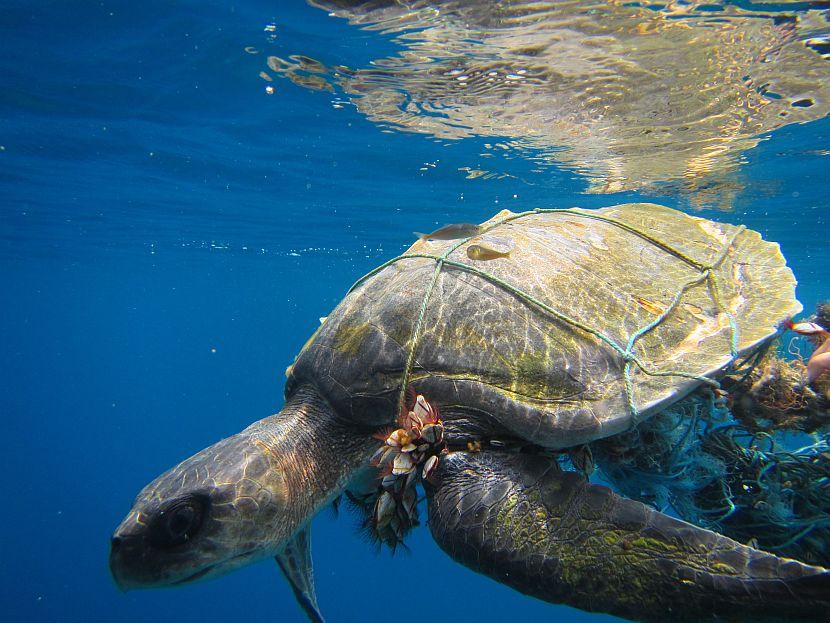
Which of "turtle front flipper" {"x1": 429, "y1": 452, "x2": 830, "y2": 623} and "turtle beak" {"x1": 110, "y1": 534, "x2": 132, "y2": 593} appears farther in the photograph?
"turtle beak" {"x1": 110, "y1": 534, "x2": 132, "y2": 593}

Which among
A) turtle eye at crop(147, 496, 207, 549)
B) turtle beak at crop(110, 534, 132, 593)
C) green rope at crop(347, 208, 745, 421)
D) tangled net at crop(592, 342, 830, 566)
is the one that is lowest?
turtle beak at crop(110, 534, 132, 593)

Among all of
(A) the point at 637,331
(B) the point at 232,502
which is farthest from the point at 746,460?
(B) the point at 232,502

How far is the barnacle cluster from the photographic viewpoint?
96.3 inches

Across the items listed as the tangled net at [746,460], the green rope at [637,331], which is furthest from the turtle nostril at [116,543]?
the tangled net at [746,460]

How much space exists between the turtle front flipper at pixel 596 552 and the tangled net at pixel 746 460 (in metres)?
0.60

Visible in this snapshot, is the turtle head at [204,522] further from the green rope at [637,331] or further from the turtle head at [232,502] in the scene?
the green rope at [637,331]

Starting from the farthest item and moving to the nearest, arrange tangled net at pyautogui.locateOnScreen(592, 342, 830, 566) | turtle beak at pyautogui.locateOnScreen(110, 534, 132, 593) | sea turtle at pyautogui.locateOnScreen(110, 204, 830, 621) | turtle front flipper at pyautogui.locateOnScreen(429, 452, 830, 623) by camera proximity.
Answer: tangled net at pyautogui.locateOnScreen(592, 342, 830, 566)
turtle beak at pyautogui.locateOnScreen(110, 534, 132, 593)
sea turtle at pyautogui.locateOnScreen(110, 204, 830, 621)
turtle front flipper at pyautogui.locateOnScreen(429, 452, 830, 623)

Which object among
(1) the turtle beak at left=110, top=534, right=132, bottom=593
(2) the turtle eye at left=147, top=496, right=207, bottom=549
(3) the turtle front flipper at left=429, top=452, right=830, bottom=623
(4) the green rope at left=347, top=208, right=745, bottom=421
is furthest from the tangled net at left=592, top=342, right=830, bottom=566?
(1) the turtle beak at left=110, top=534, right=132, bottom=593

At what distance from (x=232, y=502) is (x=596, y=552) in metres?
1.84

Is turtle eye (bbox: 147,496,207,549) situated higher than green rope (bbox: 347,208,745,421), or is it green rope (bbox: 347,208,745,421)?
green rope (bbox: 347,208,745,421)

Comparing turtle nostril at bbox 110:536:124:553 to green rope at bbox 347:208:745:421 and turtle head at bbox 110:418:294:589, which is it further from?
green rope at bbox 347:208:745:421

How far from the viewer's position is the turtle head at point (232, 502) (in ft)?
8.04

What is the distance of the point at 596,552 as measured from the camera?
2053 mm

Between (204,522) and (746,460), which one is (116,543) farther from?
(746,460)
